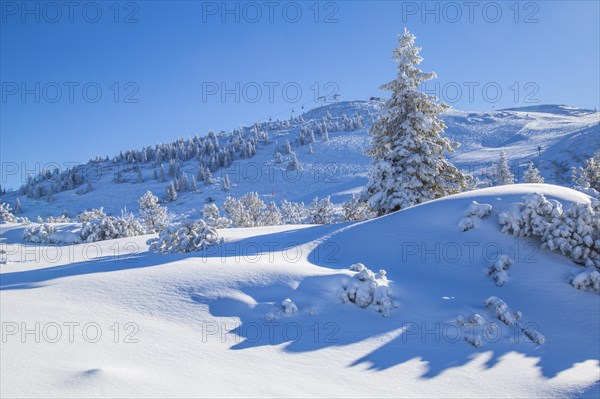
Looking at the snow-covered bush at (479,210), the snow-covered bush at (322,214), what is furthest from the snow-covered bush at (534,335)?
the snow-covered bush at (322,214)

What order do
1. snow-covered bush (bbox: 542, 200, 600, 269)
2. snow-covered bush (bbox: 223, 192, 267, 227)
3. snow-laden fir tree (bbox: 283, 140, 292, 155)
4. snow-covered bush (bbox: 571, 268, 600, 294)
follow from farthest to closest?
snow-laden fir tree (bbox: 283, 140, 292, 155) < snow-covered bush (bbox: 223, 192, 267, 227) < snow-covered bush (bbox: 542, 200, 600, 269) < snow-covered bush (bbox: 571, 268, 600, 294)

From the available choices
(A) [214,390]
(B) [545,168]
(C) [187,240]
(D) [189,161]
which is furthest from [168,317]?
(D) [189,161]

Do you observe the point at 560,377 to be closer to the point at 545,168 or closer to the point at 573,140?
the point at 545,168

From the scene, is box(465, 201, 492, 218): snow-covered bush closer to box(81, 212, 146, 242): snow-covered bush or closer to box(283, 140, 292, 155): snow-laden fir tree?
box(81, 212, 146, 242): snow-covered bush

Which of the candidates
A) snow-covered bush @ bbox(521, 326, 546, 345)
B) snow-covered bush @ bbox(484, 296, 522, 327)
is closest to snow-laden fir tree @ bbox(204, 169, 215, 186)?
snow-covered bush @ bbox(484, 296, 522, 327)

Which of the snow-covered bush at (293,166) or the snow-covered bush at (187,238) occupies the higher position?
the snow-covered bush at (293,166)

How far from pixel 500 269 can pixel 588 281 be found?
1701 millimetres

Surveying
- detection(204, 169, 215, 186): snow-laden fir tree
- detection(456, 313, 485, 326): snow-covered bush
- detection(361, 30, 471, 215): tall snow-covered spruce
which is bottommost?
detection(456, 313, 485, 326): snow-covered bush

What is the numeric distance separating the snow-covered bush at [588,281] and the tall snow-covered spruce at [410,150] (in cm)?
842

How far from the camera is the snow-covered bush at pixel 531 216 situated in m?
8.83

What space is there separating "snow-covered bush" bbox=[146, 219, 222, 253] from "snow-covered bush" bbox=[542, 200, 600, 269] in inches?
369

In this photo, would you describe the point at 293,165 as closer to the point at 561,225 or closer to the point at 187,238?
the point at 187,238

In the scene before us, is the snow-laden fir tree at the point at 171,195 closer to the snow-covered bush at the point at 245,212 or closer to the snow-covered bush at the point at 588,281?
the snow-covered bush at the point at 245,212

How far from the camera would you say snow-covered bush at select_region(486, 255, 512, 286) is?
8.02 metres
